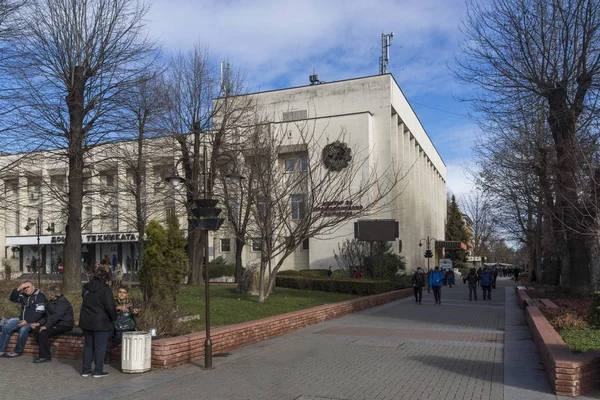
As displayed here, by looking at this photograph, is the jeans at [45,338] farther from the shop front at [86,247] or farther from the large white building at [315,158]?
the shop front at [86,247]

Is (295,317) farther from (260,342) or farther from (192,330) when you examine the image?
(192,330)

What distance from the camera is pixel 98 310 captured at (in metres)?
8.65

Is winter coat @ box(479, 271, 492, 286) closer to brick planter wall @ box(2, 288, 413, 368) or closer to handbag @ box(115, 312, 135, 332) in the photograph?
brick planter wall @ box(2, 288, 413, 368)

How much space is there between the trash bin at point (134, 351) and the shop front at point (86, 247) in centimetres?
4019

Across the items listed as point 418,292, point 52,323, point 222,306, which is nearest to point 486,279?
point 418,292

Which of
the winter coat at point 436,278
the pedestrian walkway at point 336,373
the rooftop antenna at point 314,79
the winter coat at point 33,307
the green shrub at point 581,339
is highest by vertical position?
the rooftop antenna at point 314,79

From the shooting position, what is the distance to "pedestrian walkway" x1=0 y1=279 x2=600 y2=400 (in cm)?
780

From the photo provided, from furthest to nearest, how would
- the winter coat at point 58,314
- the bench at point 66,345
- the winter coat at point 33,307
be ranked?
the winter coat at point 33,307 → the bench at point 66,345 → the winter coat at point 58,314

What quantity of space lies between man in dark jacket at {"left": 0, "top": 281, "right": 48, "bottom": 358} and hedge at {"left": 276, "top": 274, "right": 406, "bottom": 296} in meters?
17.4

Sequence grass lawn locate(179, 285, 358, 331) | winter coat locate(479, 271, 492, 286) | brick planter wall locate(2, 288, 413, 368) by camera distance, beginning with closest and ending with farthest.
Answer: brick planter wall locate(2, 288, 413, 368), grass lawn locate(179, 285, 358, 331), winter coat locate(479, 271, 492, 286)

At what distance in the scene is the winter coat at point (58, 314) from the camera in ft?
32.8

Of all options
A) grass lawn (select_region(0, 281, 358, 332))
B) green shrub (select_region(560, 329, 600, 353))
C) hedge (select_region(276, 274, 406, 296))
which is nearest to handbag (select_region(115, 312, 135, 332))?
grass lawn (select_region(0, 281, 358, 332))

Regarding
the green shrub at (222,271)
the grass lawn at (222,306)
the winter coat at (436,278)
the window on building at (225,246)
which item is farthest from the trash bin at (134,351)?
the window on building at (225,246)

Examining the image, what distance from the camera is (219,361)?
1021 cm
